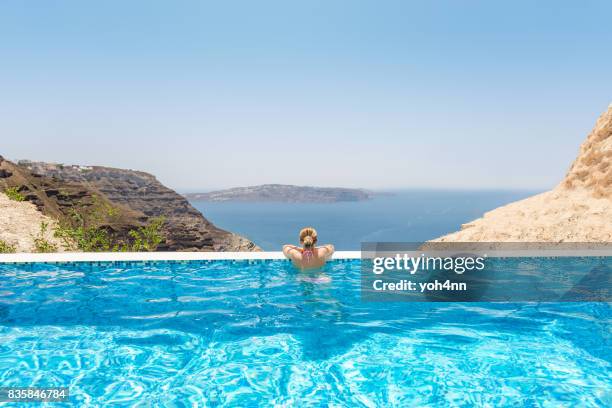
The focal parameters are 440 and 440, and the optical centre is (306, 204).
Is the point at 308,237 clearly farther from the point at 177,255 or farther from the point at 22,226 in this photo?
the point at 22,226

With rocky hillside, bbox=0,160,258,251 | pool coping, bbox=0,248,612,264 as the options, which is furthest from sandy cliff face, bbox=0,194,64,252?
rocky hillside, bbox=0,160,258,251

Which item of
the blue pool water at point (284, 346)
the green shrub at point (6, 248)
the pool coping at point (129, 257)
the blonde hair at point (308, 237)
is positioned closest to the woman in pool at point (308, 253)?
the blonde hair at point (308, 237)

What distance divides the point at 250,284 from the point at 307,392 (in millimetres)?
4476

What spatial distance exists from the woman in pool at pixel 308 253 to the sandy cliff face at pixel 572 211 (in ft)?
22.7

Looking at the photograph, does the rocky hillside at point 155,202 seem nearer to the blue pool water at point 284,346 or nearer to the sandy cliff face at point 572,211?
the sandy cliff face at point 572,211

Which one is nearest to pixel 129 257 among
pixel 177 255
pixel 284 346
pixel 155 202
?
pixel 177 255

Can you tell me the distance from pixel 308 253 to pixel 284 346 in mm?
3247

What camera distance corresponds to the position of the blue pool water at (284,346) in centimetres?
518

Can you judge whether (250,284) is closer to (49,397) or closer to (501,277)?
(49,397)

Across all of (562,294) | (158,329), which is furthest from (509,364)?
(158,329)

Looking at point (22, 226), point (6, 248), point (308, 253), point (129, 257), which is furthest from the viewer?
point (22, 226)

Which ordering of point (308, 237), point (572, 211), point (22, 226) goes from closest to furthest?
point (308, 237), point (572, 211), point (22, 226)

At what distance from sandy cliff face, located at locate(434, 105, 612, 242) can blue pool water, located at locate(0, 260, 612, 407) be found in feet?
17.9

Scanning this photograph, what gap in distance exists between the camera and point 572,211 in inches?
547
